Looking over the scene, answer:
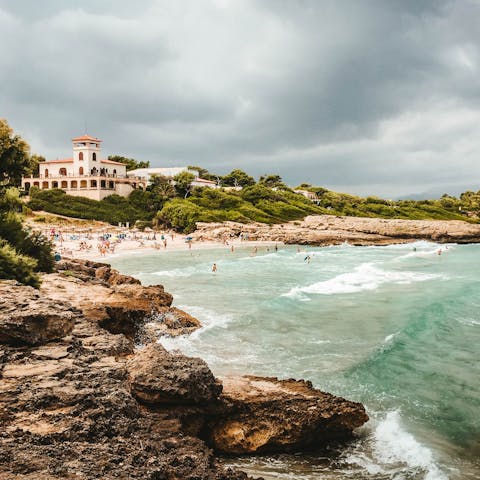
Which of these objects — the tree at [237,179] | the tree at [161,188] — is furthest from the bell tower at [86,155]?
the tree at [237,179]

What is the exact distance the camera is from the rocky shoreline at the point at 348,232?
3108 inches

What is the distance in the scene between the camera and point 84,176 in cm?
9344

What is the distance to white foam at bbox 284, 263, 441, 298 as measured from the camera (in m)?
30.3

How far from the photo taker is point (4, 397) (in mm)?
6141

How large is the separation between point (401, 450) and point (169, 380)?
5368 millimetres

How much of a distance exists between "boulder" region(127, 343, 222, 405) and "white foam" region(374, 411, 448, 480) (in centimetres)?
387

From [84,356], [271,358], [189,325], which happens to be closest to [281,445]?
[84,356]

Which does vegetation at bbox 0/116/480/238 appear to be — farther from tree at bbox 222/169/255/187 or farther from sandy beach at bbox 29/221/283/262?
tree at bbox 222/169/255/187

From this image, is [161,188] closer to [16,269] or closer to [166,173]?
[166,173]

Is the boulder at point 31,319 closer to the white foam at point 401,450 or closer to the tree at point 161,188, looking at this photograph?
the white foam at point 401,450

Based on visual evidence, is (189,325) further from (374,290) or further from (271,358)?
(374,290)

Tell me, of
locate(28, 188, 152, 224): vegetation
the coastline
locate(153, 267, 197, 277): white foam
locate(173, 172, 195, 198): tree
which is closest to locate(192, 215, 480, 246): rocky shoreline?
the coastline

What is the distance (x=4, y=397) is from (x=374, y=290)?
90.3ft

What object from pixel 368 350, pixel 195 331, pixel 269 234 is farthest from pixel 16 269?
pixel 269 234
